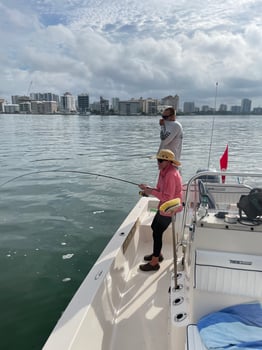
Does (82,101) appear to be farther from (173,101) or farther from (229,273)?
(229,273)

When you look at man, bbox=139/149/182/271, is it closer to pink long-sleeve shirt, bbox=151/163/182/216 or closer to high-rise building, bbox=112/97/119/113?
pink long-sleeve shirt, bbox=151/163/182/216

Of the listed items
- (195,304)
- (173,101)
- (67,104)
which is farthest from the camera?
(67,104)

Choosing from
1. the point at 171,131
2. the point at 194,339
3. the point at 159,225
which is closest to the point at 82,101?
the point at 171,131

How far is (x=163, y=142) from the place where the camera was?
3.61m

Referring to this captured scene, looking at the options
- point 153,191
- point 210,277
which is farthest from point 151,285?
point 210,277

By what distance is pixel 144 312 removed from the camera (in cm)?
255

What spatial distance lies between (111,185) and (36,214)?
2783mm

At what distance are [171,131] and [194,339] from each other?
7.93 ft

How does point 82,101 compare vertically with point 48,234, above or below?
above

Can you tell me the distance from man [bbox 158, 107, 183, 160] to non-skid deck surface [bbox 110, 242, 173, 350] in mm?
1434

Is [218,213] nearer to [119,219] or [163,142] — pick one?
[163,142]

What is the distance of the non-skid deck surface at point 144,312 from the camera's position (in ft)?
7.28

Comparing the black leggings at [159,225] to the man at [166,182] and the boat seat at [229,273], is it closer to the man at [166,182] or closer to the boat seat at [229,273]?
the man at [166,182]

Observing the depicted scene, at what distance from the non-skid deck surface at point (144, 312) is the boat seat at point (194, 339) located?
2.15 feet
